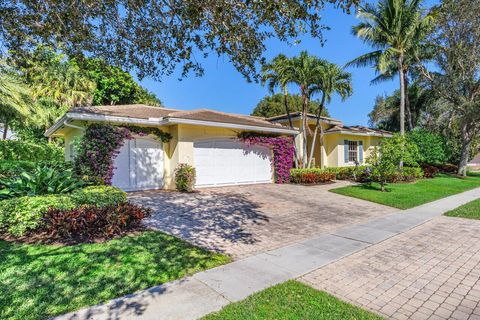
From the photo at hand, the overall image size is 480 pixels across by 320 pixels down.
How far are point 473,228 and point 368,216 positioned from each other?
2590 mm

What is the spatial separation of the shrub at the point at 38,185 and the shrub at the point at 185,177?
461cm

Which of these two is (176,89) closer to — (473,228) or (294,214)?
(294,214)

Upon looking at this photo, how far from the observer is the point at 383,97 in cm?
3759

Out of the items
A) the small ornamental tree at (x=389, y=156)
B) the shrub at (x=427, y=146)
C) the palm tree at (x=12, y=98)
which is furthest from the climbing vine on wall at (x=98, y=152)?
the shrub at (x=427, y=146)

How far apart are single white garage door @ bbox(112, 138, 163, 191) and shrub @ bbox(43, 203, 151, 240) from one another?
19.4ft

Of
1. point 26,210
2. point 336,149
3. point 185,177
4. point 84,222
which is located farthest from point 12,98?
point 336,149

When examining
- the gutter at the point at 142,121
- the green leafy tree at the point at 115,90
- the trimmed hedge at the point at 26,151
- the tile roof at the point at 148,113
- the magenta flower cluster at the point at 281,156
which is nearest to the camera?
the gutter at the point at 142,121

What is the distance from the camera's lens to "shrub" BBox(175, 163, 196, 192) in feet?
39.7

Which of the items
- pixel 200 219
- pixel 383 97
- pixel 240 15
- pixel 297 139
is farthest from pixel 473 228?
pixel 383 97

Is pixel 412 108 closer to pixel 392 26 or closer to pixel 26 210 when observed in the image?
pixel 392 26

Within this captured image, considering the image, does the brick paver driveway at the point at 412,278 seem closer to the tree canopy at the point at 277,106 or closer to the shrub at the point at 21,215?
the shrub at the point at 21,215

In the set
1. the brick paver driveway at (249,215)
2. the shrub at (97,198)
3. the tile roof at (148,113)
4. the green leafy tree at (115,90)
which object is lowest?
the brick paver driveway at (249,215)

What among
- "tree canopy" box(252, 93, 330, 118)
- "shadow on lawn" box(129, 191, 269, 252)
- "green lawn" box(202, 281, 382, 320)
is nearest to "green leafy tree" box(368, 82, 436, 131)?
"tree canopy" box(252, 93, 330, 118)

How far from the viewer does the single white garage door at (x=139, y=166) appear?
11820 mm
